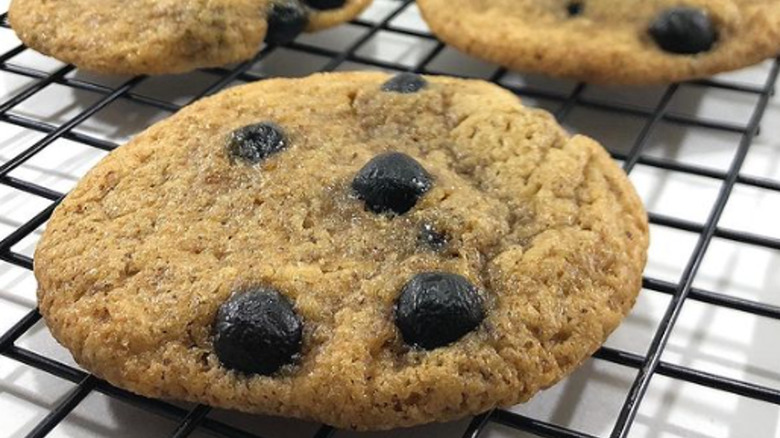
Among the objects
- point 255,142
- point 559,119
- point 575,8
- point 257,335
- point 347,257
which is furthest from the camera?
point 575,8

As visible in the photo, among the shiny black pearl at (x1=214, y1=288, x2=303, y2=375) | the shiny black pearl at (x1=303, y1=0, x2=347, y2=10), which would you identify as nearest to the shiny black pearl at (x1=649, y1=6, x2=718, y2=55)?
the shiny black pearl at (x1=303, y1=0, x2=347, y2=10)

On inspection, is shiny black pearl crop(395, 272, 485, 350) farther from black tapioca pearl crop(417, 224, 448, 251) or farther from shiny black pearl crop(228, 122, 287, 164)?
shiny black pearl crop(228, 122, 287, 164)

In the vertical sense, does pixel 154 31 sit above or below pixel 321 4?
below

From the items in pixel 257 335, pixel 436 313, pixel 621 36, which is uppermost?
pixel 621 36

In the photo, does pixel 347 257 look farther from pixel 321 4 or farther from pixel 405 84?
pixel 321 4

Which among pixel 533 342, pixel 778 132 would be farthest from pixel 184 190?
pixel 778 132

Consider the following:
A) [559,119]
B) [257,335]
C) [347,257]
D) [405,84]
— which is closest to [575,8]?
[559,119]
